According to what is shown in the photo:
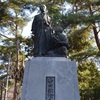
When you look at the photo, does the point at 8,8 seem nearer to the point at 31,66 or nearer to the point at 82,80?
the point at 82,80

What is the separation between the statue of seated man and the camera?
597 centimetres

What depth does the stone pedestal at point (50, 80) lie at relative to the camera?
18.0ft

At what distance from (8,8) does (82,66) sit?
17.4 feet

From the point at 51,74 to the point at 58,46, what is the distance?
785mm

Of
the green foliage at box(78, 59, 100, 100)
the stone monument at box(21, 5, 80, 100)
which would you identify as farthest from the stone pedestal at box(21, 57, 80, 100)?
the green foliage at box(78, 59, 100, 100)

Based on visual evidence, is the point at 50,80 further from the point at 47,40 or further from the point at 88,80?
the point at 88,80

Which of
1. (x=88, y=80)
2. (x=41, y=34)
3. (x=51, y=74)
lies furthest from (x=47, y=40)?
(x=88, y=80)

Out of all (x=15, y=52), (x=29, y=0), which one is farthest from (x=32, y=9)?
(x=15, y=52)

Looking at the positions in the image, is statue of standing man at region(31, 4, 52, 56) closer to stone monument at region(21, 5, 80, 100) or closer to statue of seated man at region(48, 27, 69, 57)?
stone monument at region(21, 5, 80, 100)

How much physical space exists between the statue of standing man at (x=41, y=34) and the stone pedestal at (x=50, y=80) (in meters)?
0.31

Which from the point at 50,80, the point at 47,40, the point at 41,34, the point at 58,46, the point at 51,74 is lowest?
the point at 50,80

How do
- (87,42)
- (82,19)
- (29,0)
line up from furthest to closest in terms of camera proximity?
(87,42) < (29,0) < (82,19)

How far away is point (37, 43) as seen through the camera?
20.3 feet

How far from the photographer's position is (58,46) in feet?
19.9
